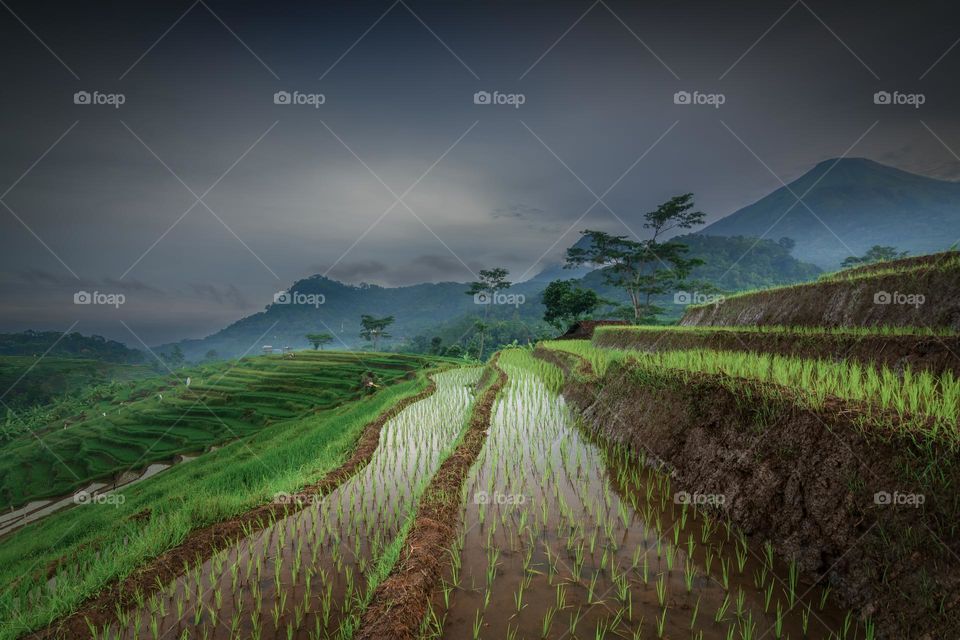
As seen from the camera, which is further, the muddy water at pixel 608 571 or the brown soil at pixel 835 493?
the muddy water at pixel 608 571

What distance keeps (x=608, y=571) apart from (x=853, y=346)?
6.32 meters

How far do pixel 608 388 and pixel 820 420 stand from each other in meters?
4.72

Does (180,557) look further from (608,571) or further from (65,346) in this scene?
(65,346)

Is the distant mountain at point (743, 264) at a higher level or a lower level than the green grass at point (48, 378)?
higher

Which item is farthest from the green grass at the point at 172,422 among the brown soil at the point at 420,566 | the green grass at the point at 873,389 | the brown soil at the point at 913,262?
the brown soil at the point at 913,262

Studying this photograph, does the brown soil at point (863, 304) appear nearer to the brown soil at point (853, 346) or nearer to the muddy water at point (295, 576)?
the brown soil at point (853, 346)

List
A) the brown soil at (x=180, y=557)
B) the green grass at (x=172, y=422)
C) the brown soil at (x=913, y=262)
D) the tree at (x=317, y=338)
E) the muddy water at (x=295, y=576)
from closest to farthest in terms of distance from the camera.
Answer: the muddy water at (x=295, y=576), the brown soil at (x=180, y=557), the brown soil at (x=913, y=262), the green grass at (x=172, y=422), the tree at (x=317, y=338)

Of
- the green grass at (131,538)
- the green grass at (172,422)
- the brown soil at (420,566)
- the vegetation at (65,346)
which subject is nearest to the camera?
the brown soil at (420,566)

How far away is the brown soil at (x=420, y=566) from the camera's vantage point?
2.62 m

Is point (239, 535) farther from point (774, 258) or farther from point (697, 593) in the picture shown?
point (774, 258)

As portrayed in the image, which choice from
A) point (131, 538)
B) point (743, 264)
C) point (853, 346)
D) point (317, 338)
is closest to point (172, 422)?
point (131, 538)

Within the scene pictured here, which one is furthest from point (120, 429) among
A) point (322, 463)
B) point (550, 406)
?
point (550, 406)

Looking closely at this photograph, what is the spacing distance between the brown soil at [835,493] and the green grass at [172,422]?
28.4 meters

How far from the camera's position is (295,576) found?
11.7 ft
